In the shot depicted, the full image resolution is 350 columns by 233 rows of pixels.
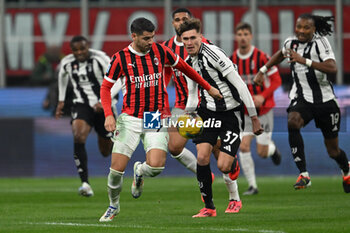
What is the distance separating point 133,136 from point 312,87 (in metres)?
3.03

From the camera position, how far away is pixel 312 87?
37.6 ft

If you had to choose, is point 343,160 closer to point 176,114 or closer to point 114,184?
point 176,114

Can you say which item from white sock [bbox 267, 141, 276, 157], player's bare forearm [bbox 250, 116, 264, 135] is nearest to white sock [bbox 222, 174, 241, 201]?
player's bare forearm [bbox 250, 116, 264, 135]

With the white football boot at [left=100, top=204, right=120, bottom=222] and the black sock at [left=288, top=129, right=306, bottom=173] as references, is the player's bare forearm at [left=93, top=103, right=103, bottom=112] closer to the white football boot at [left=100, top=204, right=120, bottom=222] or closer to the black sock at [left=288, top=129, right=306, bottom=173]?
the black sock at [left=288, top=129, right=306, bottom=173]

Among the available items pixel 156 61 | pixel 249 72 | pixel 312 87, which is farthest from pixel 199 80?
pixel 249 72

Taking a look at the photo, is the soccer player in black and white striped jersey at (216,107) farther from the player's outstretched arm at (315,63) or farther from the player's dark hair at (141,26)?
the player's outstretched arm at (315,63)

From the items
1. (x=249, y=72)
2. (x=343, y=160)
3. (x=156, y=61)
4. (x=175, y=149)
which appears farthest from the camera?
(x=249, y=72)

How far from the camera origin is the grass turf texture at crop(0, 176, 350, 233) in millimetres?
8484

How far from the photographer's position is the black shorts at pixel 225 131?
32.1 feet

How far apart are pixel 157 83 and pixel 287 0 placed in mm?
10507

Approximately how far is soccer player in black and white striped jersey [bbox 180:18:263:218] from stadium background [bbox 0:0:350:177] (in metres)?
7.00

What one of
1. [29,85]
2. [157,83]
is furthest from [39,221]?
[29,85]

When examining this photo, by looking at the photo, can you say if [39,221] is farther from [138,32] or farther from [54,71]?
[54,71]

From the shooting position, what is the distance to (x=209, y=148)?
382 inches
